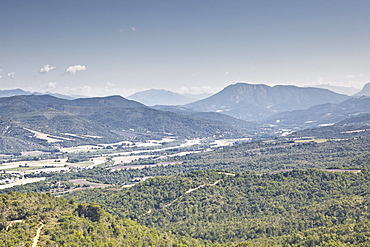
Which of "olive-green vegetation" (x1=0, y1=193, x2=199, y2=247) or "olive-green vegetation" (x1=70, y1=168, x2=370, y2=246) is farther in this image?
"olive-green vegetation" (x1=70, y1=168, x2=370, y2=246)

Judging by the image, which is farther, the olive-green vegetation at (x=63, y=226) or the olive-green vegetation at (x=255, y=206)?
the olive-green vegetation at (x=255, y=206)

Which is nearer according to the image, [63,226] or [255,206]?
[63,226]

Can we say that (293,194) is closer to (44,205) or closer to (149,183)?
(149,183)

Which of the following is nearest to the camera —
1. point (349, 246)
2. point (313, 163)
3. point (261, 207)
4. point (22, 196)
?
point (349, 246)

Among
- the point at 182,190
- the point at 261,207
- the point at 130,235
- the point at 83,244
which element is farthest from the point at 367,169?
the point at 83,244

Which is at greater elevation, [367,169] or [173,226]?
[367,169]
